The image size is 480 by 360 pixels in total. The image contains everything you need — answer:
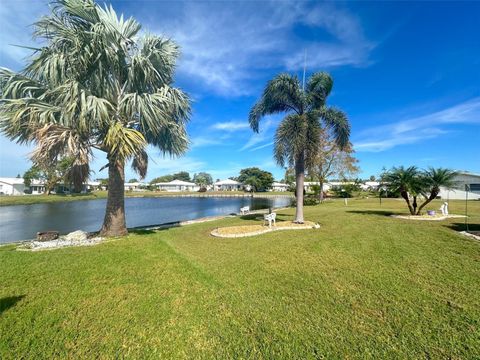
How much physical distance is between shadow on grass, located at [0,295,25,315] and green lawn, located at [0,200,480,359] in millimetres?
28

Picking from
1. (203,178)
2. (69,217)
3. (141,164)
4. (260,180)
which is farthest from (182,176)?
A: (141,164)

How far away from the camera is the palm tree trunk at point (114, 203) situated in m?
9.00

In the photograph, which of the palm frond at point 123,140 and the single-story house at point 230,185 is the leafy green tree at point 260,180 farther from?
the palm frond at point 123,140

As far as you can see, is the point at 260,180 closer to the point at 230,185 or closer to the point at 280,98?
the point at 230,185

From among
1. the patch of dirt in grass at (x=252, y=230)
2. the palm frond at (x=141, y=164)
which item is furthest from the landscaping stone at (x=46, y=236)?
the patch of dirt in grass at (x=252, y=230)

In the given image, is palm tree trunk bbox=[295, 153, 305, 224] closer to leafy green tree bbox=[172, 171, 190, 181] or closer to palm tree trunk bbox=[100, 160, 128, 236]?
palm tree trunk bbox=[100, 160, 128, 236]

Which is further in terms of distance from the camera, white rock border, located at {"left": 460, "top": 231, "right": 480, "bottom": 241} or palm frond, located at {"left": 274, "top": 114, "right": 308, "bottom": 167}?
palm frond, located at {"left": 274, "top": 114, "right": 308, "bottom": 167}

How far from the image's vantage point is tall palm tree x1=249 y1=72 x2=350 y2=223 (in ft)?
36.0

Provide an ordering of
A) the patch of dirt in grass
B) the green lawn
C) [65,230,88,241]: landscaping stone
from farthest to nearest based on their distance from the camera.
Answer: the patch of dirt in grass, [65,230,88,241]: landscaping stone, the green lawn

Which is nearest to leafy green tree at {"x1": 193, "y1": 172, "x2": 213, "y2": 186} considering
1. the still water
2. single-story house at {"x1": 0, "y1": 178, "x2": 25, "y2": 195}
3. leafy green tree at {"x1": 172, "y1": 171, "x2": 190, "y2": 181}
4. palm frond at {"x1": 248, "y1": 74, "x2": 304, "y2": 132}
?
leafy green tree at {"x1": 172, "y1": 171, "x2": 190, "y2": 181}

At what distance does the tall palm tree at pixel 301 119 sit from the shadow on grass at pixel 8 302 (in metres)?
10.1

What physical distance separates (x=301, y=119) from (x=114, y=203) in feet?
30.6

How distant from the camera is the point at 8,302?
12.5 feet

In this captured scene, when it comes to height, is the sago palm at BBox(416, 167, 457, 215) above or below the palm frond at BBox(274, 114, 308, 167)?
below
